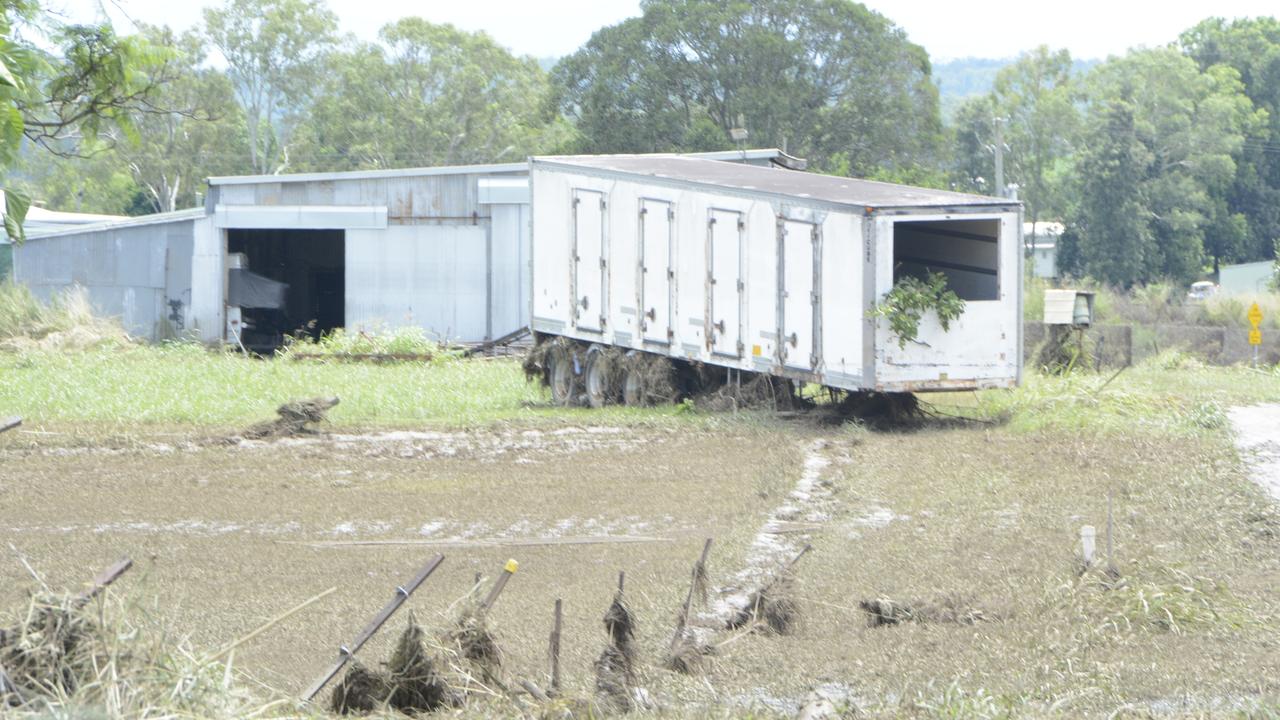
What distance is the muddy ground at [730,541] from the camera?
314 inches

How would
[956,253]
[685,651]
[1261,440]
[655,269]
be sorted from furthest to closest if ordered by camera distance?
[655,269]
[956,253]
[1261,440]
[685,651]

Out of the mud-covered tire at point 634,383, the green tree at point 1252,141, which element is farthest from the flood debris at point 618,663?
the green tree at point 1252,141

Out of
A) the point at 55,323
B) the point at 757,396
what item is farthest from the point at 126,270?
the point at 757,396

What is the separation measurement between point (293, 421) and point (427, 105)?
2002 inches

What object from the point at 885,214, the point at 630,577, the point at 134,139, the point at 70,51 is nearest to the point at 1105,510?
the point at 630,577

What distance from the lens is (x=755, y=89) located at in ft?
174

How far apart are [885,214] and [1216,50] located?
63364 millimetres

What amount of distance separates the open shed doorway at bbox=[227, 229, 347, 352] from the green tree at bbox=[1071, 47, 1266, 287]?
106ft

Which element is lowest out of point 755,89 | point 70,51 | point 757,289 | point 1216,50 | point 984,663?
point 984,663

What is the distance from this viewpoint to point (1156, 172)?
63.4 m

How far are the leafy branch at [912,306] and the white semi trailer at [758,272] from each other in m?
0.12

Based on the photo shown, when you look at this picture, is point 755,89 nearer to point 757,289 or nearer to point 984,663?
point 757,289

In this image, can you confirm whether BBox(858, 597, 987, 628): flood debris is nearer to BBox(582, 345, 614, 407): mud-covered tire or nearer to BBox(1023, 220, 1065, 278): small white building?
BBox(582, 345, 614, 407): mud-covered tire

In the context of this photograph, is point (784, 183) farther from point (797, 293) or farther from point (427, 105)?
point (427, 105)
